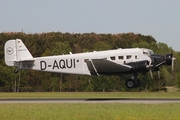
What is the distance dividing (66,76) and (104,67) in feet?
197

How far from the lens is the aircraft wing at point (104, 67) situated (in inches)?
2239

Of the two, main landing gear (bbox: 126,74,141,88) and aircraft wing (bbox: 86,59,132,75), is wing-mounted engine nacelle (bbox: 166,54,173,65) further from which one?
aircraft wing (bbox: 86,59,132,75)

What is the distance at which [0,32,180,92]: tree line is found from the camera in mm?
108188

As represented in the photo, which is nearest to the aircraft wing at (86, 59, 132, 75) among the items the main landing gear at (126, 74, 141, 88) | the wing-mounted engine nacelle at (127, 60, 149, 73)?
the wing-mounted engine nacelle at (127, 60, 149, 73)

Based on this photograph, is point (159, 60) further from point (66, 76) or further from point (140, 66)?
point (66, 76)

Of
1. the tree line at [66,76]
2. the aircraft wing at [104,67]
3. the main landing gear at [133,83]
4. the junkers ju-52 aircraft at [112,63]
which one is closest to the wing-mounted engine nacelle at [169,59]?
the junkers ju-52 aircraft at [112,63]

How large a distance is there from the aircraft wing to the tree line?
41983 millimetres

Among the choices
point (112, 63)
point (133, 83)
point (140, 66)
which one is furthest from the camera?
point (133, 83)

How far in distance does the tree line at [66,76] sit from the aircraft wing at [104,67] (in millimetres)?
41983

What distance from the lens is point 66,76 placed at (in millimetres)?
117375

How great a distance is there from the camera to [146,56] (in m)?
58.5
